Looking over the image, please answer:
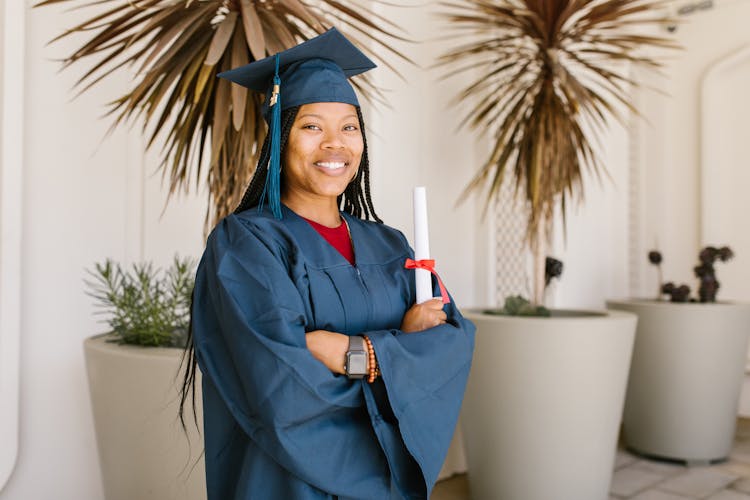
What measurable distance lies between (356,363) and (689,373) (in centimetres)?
295

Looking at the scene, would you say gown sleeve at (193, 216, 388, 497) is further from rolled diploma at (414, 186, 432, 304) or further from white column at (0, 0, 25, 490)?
white column at (0, 0, 25, 490)

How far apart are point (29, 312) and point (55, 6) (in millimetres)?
1075

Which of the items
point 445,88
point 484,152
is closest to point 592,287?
point 484,152

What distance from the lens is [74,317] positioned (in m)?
2.47

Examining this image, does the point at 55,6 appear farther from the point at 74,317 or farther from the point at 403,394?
the point at 403,394

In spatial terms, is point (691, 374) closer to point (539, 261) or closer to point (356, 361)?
point (539, 261)

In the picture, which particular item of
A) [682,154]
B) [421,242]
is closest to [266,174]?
[421,242]

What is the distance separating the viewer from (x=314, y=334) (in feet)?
3.70

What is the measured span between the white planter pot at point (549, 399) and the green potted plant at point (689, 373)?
960 mm

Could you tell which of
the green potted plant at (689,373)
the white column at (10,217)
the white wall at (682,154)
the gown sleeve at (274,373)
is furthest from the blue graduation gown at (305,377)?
the white wall at (682,154)

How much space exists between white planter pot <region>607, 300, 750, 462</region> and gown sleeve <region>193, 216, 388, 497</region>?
2793 millimetres

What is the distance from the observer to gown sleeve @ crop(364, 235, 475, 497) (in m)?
1.14

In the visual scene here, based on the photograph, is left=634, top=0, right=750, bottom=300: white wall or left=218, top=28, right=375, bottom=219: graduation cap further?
left=634, top=0, right=750, bottom=300: white wall

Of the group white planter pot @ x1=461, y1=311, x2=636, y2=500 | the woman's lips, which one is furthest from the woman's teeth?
white planter pot @ x1=461, y1=311, x2=636, y2=500
